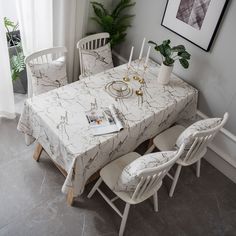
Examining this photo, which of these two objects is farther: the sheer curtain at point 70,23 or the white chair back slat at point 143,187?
the sheer curtain at point 70,23

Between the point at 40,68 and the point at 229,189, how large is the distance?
83.7 inches

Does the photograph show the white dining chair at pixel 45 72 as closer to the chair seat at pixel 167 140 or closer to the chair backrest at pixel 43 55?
the chair backrest at pixel 43 55

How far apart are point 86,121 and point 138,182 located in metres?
0.63

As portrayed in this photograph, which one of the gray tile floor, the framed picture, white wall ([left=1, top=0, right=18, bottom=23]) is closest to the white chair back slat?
the gray tile floor

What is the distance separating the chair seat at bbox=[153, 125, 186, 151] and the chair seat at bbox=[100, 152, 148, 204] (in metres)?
0.30

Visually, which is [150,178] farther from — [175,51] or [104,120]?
[175,51]

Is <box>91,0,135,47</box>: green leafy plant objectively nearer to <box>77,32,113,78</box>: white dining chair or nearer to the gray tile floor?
<box>77,32,113,78</box>: white dining chair

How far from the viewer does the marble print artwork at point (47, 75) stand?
257 cm

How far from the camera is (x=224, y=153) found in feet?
9.59

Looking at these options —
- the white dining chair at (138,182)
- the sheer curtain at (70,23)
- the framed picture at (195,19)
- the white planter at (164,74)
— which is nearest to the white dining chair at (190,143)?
the white dining chair at (138,182)

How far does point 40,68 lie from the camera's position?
2574 mm

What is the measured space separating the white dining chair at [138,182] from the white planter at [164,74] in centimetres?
80

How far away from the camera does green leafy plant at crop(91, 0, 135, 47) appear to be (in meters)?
3.11

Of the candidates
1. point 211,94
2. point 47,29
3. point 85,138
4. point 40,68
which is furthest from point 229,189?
point 47,29
